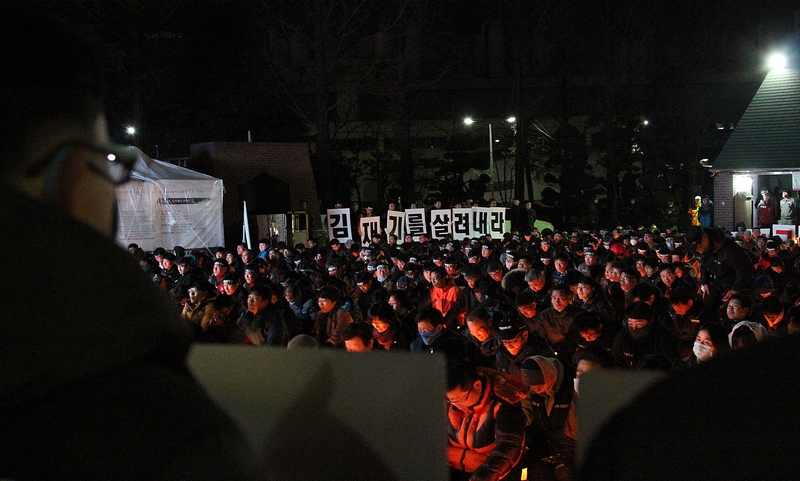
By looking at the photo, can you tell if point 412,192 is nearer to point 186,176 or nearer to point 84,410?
point 186,176

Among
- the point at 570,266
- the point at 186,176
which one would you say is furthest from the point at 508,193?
the point at 570,266

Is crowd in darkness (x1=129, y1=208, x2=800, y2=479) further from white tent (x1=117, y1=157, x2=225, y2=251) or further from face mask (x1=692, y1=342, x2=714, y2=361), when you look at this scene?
white tent (x1=117, y1=157, x2=225, y2=251)

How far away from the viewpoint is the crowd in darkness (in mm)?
5113

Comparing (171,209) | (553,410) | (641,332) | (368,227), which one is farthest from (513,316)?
(171,209)

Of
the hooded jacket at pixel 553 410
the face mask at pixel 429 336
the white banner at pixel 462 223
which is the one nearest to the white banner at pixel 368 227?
the white banner at pixel 462 223

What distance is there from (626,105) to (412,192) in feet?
37.1

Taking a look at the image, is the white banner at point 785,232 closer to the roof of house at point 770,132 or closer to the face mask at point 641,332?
the roof of house at point 770,132

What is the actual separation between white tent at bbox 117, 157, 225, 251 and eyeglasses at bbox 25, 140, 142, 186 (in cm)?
1720

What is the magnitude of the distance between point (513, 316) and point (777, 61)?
66.5ft

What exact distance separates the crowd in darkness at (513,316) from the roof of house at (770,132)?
966 centimetres

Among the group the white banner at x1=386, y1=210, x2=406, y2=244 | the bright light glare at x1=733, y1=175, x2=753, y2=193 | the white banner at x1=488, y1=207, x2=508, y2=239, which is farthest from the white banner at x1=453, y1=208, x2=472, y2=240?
A: the bright light glare at x1=733, y1=175, x2=753, y2=193

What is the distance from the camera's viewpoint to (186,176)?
19.5 meters

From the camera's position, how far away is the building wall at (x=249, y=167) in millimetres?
24078

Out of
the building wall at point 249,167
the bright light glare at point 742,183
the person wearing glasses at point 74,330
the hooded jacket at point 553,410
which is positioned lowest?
the hooded jacket at point 553,410
